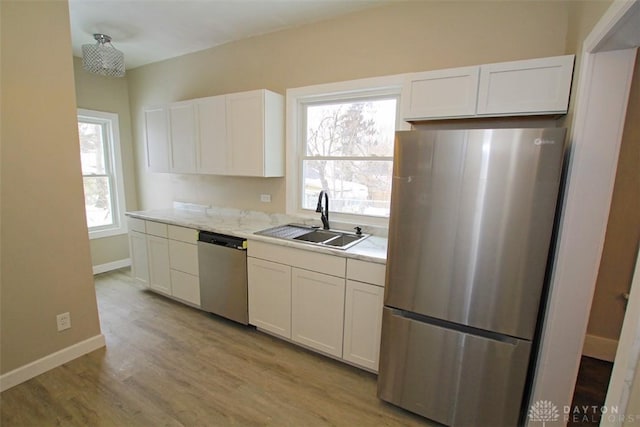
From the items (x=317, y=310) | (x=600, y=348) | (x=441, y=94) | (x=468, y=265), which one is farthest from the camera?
→ (x=600, y=348)

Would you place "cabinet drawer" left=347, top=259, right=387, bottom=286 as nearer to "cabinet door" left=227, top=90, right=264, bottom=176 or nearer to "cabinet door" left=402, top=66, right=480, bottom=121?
"cabinet door" left=402, top=66, right=480, bottom=121

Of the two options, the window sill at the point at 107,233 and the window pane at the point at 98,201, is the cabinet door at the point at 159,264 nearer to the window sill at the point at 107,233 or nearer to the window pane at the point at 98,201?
the window sill at the point at 107,233

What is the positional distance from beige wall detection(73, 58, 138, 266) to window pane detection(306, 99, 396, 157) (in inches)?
116

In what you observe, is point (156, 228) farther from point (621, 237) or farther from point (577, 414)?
point (621, 237)

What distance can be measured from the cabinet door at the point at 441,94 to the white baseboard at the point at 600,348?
2.21 meters

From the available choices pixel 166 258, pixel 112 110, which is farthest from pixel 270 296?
pixel 112 110

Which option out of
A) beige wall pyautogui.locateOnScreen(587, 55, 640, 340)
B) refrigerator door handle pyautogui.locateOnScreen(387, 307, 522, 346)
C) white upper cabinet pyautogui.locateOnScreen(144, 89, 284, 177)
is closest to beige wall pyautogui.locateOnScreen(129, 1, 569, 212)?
white upper cabinet pyautogui.locateOnScreen(144, 89, 284, 177)

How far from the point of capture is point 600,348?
241cm

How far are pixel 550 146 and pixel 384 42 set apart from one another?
1.58m

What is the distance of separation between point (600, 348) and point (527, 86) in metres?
2.31

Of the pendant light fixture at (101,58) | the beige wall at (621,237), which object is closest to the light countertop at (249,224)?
the pendant light fixture at (101,58)

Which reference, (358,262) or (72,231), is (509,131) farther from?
(72,231)

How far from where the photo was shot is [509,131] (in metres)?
1.36

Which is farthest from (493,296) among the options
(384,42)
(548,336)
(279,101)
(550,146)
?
(279,101)
